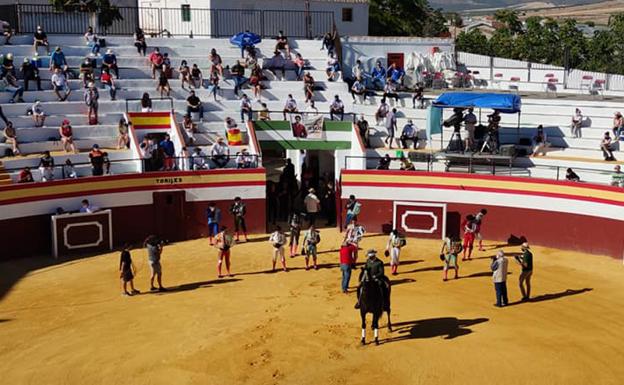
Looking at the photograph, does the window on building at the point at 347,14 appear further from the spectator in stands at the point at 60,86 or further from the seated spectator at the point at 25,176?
the seated spectator at the point at 25,176

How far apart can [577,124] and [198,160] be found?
592 inches

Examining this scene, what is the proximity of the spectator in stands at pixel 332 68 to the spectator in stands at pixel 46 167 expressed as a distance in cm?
1412

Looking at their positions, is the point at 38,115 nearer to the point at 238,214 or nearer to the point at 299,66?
the point at 238,214

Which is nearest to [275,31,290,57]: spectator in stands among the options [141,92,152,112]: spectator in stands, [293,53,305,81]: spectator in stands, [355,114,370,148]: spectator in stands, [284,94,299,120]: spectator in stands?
[293,53,305,81]: spectator in stands

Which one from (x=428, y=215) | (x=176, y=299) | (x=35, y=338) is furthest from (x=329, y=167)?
(x=35, y=338)

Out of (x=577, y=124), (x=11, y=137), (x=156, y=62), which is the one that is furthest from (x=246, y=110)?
(x=577, y=124)

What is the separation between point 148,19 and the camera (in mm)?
48812

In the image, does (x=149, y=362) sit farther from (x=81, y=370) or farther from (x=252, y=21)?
(x=252, y=21)

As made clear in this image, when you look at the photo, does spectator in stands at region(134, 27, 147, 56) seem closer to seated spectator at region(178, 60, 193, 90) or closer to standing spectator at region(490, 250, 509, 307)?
seated spectator at region(178, 60, 193, 90)

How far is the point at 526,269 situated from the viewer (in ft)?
71.6

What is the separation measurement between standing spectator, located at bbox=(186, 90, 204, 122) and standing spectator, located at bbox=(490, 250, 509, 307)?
53.3ft

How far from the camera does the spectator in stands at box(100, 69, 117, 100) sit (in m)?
33.8

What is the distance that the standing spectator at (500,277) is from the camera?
21.2 m

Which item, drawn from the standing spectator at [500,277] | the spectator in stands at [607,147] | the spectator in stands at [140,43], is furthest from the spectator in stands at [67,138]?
the spectator in stands at [607,147]
